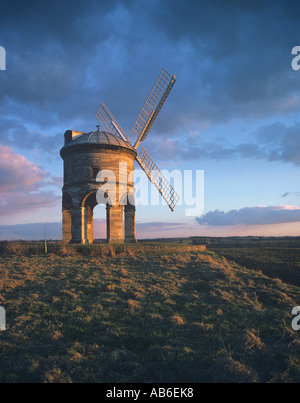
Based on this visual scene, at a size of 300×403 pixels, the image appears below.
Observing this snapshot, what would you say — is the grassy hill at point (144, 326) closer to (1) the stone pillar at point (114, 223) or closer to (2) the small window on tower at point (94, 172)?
(1) the stone pillar at point (114, 223)

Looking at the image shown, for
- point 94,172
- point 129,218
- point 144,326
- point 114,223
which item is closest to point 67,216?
point 114,223

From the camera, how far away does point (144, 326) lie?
791 centimetres

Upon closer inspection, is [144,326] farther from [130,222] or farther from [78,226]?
[130,222]

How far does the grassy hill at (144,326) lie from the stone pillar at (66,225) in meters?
9.43

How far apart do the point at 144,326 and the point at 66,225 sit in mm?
18074

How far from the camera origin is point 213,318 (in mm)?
8641

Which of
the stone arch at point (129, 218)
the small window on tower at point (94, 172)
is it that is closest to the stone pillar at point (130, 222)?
the stone arch at point (129, 218)

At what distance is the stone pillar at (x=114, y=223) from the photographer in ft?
76.3

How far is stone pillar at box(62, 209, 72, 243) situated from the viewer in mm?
24094

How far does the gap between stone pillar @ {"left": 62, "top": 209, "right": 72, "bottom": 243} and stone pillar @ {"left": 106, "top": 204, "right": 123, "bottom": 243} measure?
3.72m

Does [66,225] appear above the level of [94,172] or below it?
below

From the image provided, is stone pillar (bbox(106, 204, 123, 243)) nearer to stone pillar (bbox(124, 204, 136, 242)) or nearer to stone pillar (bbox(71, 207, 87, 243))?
stone pillar (bbox(71, 207, 87, 243))
